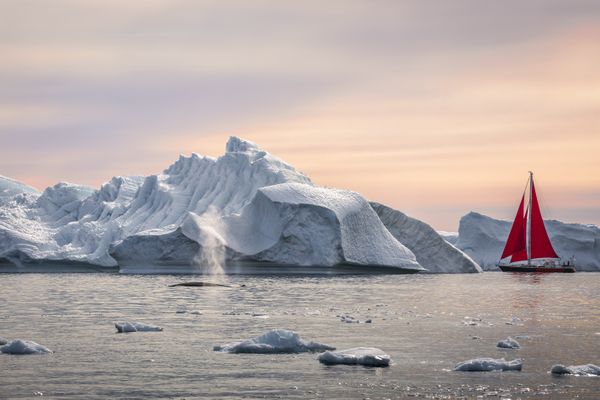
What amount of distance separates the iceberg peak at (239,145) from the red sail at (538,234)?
95.3ft

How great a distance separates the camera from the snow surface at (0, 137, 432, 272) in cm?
5753

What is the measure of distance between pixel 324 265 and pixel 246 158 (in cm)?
1271

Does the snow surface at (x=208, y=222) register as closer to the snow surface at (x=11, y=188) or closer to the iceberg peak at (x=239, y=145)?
the iceberg peak at (x=239, y=145)

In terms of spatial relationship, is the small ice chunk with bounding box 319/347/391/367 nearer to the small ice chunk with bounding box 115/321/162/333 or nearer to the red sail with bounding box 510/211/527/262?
the small ice chunk with bounding box 115/321/162/333

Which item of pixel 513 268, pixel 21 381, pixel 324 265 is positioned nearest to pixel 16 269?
pixel 324 265

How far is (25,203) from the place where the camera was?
3265 inches

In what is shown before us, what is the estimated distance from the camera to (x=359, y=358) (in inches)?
607

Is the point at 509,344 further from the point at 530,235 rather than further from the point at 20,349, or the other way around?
the point at 530,235

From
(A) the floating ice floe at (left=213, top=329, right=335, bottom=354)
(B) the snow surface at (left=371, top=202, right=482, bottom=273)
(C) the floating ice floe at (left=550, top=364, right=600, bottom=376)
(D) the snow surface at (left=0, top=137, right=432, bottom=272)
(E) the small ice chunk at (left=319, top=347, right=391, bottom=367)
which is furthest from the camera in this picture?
(B) the snow surface at (left=371, top=202, right=482, bottom=273)

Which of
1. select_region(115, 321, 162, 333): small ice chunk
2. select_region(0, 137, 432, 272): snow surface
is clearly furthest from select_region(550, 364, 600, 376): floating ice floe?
select_region(0, 137, 432, 272): snow surface

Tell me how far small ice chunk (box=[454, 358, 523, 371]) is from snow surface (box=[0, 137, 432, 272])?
4150 centimetres

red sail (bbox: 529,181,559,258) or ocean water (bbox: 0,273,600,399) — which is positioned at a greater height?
red sail (bbox: 529,181,559,258)

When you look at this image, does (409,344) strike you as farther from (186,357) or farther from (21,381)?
(21,381)


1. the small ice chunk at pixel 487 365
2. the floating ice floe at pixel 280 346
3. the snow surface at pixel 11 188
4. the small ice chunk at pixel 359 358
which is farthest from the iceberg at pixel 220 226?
the small ice chunk at pixel 487 365
